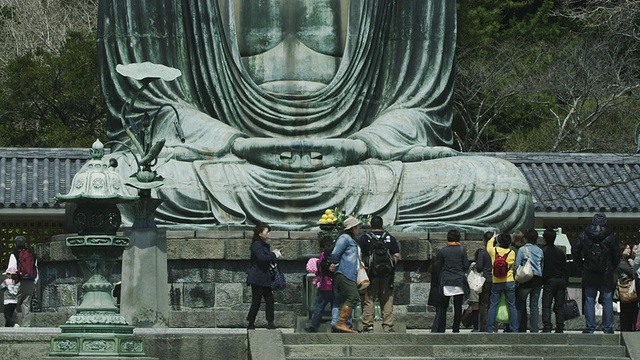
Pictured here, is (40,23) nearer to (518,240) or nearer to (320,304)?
(518,240)

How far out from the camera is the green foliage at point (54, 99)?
33312 millimetres

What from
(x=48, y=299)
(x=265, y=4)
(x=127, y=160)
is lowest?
(x=48, y=299)

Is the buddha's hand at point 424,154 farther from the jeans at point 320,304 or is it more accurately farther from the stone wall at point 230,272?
the jeans at point 320,304

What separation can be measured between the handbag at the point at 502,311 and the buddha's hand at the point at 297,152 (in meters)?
4.22

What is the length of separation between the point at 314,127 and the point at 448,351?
6.37 m

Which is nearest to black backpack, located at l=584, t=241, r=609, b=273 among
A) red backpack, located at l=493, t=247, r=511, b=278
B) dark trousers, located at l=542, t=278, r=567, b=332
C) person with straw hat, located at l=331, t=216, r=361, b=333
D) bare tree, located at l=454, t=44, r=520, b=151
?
dark trousers, located at l=542, t=278, r=567, b=332

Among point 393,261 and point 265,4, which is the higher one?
point 265,4

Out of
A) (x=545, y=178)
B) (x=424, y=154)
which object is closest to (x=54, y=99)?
(x=545, y=178)

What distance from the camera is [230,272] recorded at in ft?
70.2

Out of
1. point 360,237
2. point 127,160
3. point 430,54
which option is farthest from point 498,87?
point 360,237

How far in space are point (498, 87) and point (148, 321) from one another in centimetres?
1746

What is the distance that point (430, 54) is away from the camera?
24500mm

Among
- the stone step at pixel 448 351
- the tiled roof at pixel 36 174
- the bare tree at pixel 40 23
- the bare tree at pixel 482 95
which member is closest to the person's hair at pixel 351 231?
the stone step at pixel 448 351

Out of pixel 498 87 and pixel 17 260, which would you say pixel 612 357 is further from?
pixel 498 87
